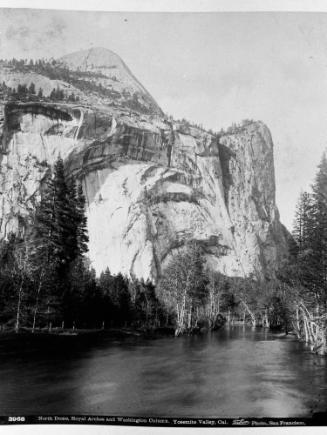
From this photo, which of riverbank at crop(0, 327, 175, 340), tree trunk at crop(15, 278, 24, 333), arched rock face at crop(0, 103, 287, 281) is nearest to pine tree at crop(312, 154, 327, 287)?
arched rock face at crop(0, 103, 287, 281)

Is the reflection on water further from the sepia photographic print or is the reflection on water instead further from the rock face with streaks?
the rock face with streaks

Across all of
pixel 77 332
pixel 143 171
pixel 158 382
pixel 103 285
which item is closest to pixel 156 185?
pixel 143 171

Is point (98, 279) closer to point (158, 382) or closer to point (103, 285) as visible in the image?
point (103, 285)

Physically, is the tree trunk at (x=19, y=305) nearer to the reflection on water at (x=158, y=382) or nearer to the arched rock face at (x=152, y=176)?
the reflection on water at (x=158, y=382)

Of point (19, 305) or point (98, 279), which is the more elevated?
point (98, 279)

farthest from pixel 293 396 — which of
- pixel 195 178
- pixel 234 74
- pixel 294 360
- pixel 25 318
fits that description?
pixel 195 178
